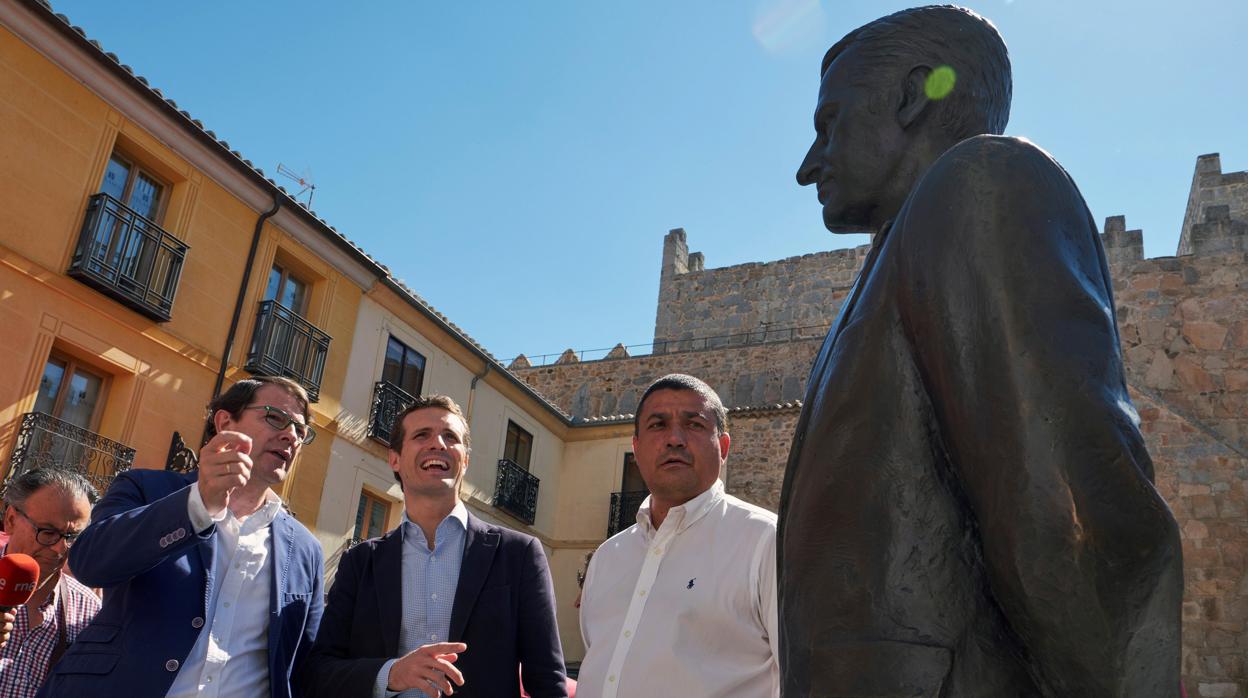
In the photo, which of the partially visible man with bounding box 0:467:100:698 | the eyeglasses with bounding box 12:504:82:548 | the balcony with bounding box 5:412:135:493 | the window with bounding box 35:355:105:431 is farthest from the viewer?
the window with bounding box 35:355:105:431

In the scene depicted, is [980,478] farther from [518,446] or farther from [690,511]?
[518,446]

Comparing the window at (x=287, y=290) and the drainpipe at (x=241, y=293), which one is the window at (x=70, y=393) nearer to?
the drainpipe at (x=241, y=293)

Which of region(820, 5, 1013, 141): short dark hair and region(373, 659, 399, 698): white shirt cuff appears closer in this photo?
region(820, 5, 1013, 141): short dark hair

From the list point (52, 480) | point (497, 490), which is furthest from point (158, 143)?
point (52, 480)

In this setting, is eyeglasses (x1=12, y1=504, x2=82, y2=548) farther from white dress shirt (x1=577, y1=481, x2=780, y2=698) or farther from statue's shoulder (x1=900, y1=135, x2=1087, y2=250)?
statue's shoulder (x1=900, y1=135, x2=1087, y2=250)

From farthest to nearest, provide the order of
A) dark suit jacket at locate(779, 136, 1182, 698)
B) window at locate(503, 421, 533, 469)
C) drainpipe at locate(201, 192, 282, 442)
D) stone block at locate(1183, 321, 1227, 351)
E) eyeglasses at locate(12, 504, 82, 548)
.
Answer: window at locate(503, 421, 533, 469)
stone block at locate(1183, 321, 1227, 351)
drainpipe at locate(201, 192, 282, 442)
eyeglasses at locate(12, 504, 82, 548)
dark suit jacket at locate(779, 136, 1182, 698)

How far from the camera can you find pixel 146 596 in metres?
2.53

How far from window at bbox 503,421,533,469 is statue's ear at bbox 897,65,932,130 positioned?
16.9 meters

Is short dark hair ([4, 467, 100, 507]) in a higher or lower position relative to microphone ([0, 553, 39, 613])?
higher

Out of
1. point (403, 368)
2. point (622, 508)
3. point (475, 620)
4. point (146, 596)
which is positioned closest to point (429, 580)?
point (475, 620)

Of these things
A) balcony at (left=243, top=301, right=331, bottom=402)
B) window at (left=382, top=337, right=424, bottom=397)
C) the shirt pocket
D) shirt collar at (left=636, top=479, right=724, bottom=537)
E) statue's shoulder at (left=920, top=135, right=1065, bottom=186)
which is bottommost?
the shirt pocket

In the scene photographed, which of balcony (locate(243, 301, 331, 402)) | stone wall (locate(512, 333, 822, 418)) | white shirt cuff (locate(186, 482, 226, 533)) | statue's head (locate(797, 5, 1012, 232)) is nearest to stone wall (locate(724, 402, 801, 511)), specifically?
stone wall (locate(512, 333, 822, 418))

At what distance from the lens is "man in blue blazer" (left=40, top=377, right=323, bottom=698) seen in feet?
7.86

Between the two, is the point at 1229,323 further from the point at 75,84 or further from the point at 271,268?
the point at 75,84
